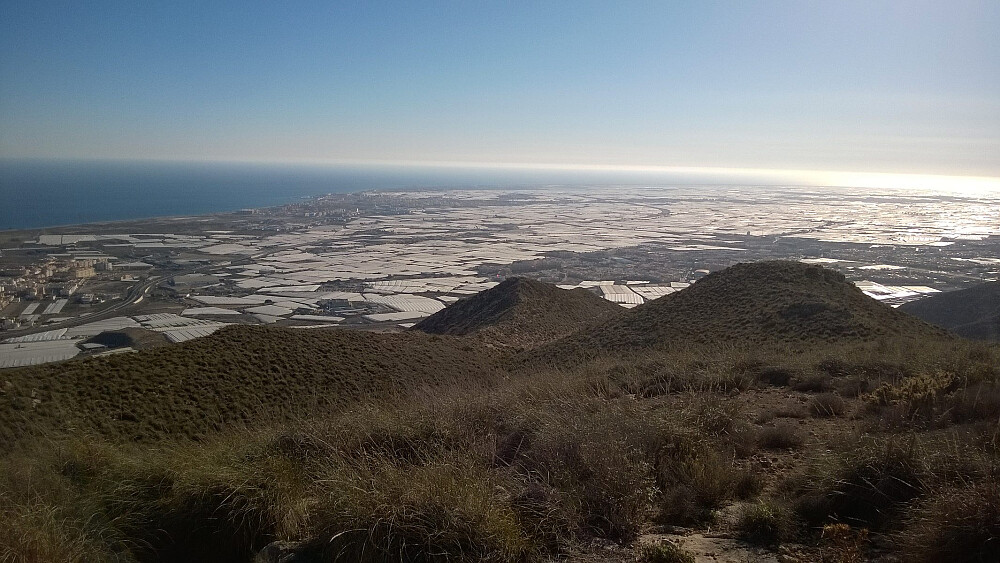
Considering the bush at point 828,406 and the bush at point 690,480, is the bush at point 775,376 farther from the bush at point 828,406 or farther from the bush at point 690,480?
the bush at point 690,480

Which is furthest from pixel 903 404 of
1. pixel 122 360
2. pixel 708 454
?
pixel 122 360

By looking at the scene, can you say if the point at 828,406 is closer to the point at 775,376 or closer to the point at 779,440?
the point at 779,440

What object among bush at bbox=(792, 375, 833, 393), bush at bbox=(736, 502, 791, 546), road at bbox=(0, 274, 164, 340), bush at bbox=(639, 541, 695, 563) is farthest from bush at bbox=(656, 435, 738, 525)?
road at bbox=(0, 274, 164, 340)

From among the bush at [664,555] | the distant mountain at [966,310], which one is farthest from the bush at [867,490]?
the distant mountain at [966,310]

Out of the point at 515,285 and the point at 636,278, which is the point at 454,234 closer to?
the point at 636,278

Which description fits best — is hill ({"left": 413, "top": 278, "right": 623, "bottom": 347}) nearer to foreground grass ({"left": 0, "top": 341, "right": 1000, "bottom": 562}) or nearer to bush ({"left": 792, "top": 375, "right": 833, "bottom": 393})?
bush ({"left": 792, "top": 375, "right": 833, "bottom": 393})

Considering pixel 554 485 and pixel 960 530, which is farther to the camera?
pixel 554 485

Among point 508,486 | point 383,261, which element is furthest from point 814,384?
point 383,261
